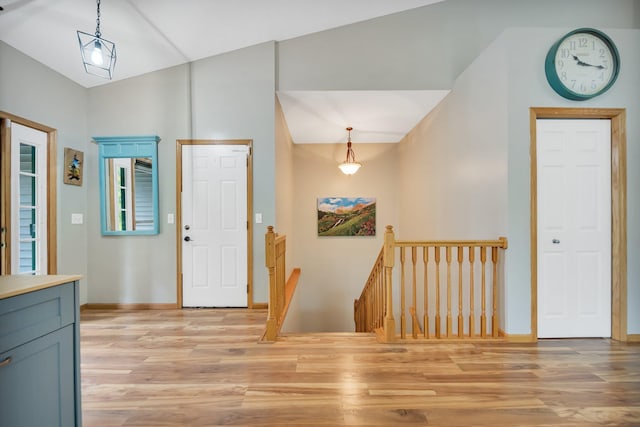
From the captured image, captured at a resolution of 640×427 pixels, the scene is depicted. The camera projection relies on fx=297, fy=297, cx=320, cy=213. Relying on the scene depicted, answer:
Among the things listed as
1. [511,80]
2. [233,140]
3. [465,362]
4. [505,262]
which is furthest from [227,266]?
[511,80]

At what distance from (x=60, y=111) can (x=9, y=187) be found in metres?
1.04

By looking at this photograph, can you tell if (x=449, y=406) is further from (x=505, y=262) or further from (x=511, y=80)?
(x=511, y=80)

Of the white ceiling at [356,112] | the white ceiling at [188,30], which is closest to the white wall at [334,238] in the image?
the white ceiling at [356,112]

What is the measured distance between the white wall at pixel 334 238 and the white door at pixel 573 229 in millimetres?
3388

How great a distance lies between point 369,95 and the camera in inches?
148

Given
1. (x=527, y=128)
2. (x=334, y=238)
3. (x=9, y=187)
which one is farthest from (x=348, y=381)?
(x=334, y=238)

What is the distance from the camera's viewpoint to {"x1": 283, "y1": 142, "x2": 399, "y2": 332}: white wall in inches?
238

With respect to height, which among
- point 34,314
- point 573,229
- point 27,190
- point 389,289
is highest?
point 27,190

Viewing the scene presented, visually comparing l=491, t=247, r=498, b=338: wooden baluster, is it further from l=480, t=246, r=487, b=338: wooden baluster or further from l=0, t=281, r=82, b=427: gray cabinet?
l=0, t=281, r=82, b=427: gray cabinet

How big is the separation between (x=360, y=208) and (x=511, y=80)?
3.69 meters

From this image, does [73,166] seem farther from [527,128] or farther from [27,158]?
[527,128]

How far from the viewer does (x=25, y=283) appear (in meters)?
1.28

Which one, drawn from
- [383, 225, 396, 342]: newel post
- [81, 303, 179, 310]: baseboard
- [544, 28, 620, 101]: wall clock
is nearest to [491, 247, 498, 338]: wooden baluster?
[383, 225, 396, 342]: newel post

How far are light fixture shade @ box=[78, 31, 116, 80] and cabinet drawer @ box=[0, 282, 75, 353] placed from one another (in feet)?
5.87
